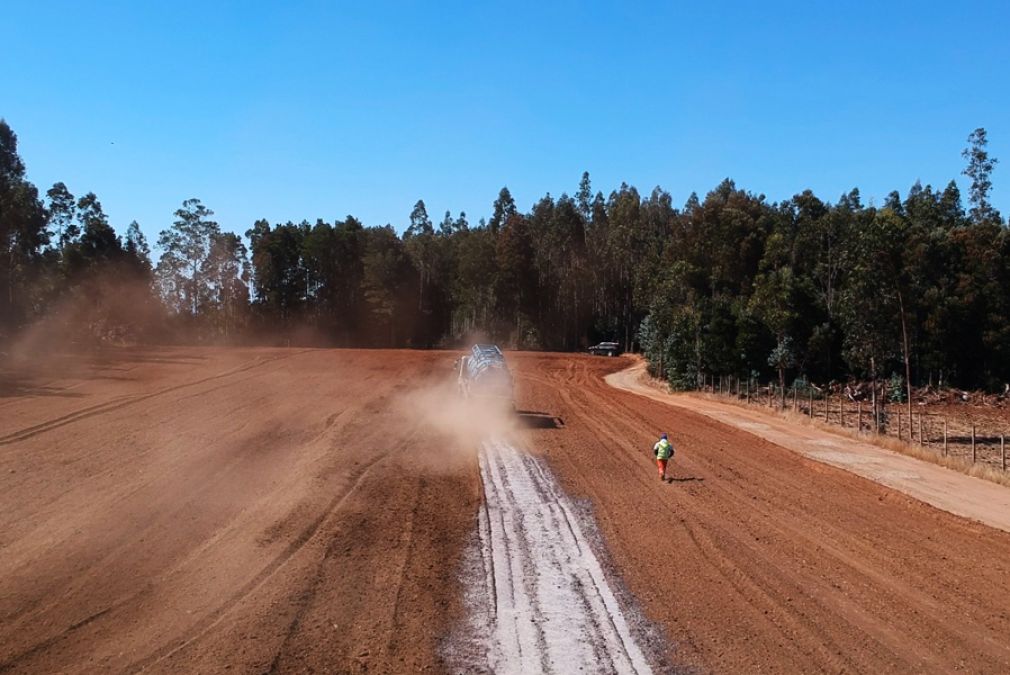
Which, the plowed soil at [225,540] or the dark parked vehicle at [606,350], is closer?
the plowed soil at [225,540]

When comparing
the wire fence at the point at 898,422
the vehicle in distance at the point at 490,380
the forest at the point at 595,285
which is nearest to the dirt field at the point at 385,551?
the vehicle in distance at the point at 490,380

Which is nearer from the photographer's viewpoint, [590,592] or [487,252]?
[590,592]

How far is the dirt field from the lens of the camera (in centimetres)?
787

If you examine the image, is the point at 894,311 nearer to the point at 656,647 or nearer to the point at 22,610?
the point at 656,647

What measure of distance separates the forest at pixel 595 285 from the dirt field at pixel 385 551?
24.7 m

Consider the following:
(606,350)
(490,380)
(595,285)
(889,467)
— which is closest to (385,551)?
(490,380)

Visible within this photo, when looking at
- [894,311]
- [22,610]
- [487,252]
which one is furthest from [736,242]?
[22,610]

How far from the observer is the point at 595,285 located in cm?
10462

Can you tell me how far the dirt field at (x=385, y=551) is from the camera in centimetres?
787

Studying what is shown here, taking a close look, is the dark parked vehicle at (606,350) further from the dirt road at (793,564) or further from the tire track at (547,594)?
the tire track at (547,594)

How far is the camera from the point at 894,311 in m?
38.6

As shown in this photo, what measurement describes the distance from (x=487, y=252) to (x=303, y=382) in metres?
63.8

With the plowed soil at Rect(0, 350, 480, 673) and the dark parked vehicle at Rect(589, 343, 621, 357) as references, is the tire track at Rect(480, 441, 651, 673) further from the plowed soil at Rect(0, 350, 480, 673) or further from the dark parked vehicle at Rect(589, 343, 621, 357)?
the dark parked vehicle at Rect(589, 343, 621, 357)

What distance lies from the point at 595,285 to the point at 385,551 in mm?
95281
